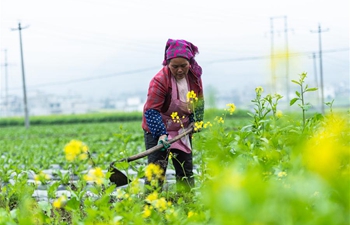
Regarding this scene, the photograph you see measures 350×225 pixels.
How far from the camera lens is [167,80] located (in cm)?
382

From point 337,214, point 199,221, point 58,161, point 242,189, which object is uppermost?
point 242,189

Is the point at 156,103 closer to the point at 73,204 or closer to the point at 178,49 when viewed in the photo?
the point at 178,49

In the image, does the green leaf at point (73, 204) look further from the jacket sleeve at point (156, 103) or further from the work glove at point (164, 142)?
the jacket sleeve at point (156, 103)

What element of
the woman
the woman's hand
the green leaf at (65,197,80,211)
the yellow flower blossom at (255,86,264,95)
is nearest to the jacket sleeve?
the woman

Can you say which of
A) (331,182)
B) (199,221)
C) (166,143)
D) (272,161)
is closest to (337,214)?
(331,182)

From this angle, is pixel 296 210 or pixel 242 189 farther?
pixel 296 210

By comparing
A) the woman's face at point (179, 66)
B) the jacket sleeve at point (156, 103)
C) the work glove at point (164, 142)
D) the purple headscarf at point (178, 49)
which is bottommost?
the work glove at point (164, 142)

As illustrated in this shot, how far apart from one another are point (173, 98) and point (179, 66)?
304mm

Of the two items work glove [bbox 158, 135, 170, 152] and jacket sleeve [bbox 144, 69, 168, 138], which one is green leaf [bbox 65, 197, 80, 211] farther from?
jacket sleeve [bbox 144, 69, 168, 138]

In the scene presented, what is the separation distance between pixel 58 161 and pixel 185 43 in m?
4.50

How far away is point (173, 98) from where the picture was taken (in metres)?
3.90

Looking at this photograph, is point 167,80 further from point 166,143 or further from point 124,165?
point 124,165

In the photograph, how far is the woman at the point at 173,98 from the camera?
3679 mm

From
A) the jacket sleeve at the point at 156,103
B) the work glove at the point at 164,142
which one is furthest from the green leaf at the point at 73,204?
the jacket sleeve at the point at 156,103
